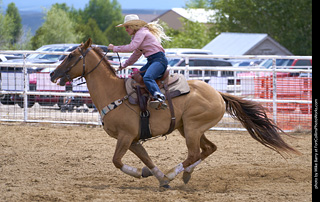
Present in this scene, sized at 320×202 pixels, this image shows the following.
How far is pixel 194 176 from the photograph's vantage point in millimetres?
7023

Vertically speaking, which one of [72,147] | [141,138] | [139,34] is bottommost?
[72,147]

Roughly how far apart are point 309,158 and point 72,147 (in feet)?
13.4

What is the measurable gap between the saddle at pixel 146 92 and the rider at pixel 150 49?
4.3 inches

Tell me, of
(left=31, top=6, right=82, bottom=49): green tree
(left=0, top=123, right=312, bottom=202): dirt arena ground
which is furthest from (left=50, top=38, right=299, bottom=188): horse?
(left=31, top=6, right=82, bottom=49): green tree

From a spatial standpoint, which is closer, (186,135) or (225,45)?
(186,135)

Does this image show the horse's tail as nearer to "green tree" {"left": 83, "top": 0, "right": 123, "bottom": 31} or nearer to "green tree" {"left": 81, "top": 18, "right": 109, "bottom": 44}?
"green tree" {"left": 81, "top": 18, "right": 109, "bottom": 44}

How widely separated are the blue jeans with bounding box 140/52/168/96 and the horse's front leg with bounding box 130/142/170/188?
77cm

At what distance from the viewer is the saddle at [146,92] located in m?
6.33

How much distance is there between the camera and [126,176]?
23.1 feet

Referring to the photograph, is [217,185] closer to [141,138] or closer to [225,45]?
[141,138]

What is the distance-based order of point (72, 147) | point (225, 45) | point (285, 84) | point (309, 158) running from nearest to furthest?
point (309, 158)
point (72, 147)
point (285, 84)
point (225, 45)

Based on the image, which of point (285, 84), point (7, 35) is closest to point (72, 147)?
point (285, 84)

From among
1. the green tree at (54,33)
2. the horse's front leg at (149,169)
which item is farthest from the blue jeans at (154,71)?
the green tree at (54,33)

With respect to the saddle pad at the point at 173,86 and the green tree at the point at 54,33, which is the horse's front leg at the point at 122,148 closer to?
the saddle pad at the point at 173,86
